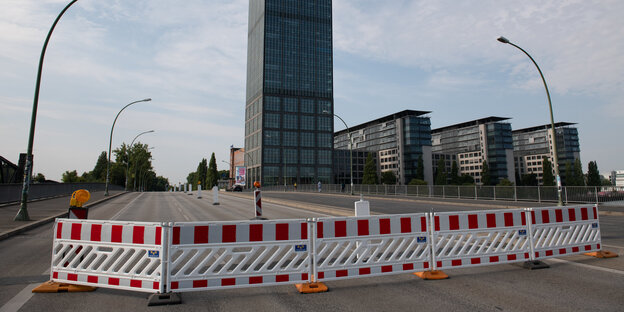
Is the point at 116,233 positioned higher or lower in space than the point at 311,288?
higher

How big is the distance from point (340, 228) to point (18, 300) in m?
4.44

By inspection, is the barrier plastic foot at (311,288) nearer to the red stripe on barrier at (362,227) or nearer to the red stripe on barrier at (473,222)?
the red stripe on barrier at (362,227)

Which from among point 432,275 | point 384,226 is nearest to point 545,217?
→ point 432,275

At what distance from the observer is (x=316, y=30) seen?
107m

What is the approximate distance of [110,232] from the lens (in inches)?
195

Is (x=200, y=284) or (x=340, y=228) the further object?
(x=340, y=228)

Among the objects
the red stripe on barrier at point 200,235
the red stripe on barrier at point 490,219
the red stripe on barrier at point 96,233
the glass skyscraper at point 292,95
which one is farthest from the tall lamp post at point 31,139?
the glass skyscraper at point 292,95

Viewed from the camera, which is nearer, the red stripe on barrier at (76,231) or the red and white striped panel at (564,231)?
the red stripe on barrier at (76,231)

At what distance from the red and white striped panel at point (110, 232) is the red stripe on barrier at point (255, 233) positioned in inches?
49.0

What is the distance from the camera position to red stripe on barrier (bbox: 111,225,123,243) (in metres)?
4.90

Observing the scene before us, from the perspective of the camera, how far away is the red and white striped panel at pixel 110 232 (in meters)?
4.78

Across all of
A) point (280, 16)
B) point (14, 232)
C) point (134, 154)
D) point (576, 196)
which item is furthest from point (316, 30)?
point (14, 232)

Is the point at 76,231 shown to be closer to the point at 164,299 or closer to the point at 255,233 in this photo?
the point at 164,299

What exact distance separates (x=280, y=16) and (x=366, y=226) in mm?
108924
